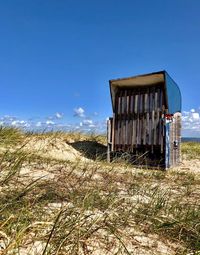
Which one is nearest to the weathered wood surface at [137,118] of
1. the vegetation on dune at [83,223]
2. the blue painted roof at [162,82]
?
the blue painted roof at [162,82]

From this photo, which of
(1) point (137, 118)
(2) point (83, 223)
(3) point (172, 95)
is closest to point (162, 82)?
(3) point (172, 95)

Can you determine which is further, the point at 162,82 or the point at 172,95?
the point at 172,95

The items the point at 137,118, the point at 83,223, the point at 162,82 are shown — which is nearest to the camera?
the point at 83,223

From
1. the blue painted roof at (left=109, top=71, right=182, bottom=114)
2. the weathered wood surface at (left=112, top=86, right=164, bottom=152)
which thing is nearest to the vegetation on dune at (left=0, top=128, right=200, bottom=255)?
the blue painted roof at (left=109, top=71, right=182, bottom=114)

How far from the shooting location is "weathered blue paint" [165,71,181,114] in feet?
31.4

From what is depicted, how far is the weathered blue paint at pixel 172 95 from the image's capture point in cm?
959

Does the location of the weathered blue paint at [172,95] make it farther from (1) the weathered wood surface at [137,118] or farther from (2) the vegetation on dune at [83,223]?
(2) the vegetation on dune at [83,223]

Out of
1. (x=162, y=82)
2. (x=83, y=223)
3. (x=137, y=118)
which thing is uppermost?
(x=162, y=82)

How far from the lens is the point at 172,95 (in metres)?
10.0

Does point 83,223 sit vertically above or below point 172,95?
below

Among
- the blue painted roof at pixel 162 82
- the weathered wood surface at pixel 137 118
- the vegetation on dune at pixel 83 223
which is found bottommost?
the vegetation on dune at pixel 83 223

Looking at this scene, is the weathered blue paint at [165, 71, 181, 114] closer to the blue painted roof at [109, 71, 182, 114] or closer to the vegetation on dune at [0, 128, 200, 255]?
the blue painted roof at [109, 71, 182, 114]

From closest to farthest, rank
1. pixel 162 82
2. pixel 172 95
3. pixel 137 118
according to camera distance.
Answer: pixel 162 82 < pixel 172 95 < pixel 137 118

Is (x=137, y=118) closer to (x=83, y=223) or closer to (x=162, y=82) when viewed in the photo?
(x=162, y=82)
